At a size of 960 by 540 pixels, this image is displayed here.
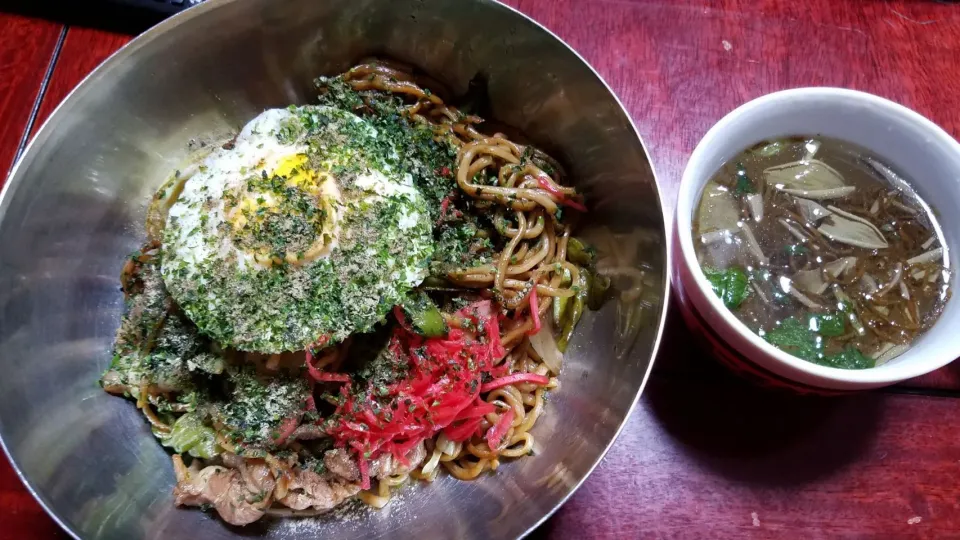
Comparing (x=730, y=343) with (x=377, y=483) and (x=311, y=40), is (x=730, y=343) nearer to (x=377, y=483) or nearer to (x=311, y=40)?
(x=377, y=483)

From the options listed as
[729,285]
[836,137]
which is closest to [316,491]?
[729,285]

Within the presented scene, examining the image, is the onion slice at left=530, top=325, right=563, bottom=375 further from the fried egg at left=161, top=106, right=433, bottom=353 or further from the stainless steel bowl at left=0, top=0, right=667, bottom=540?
the fried egg at left=161, top=106, right=433, bottom=353

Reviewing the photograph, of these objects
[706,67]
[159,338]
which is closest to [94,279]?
[159,338]

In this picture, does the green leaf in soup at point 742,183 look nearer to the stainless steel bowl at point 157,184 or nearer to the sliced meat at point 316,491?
the stainless steel bowl at point 157,184

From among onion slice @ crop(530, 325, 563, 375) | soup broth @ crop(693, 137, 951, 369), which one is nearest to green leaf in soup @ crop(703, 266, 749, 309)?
soup broth @ crop(693, 137, 951, 369)

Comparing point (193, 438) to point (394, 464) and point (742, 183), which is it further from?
point (742, 183)

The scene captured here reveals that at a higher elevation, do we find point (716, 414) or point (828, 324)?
point (828, 324)

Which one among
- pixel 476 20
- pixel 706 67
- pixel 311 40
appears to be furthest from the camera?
pixel 706 67
